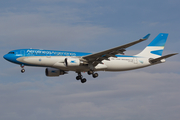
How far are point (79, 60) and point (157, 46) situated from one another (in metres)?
17.3

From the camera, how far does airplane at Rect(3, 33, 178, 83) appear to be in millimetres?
43344

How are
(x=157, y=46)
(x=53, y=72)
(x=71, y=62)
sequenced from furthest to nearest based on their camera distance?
1. (x=157, y=46)
2. (x=53, y=72)
3. (x=71, y=62)

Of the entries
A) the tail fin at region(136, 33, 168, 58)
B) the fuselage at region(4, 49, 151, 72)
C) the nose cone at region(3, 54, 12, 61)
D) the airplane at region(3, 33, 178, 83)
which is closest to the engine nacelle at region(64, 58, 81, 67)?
the airplane at region(3, 33, 178, 83)

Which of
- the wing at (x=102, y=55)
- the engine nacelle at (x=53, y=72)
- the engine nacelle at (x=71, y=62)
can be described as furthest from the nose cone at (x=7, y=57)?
the wing at (x=102, y=55)

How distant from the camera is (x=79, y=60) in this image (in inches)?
1741

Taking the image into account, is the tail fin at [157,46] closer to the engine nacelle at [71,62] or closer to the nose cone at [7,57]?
the engine nacelle at [71,62]

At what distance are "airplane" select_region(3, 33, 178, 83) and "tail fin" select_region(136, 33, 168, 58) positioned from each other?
2.36m

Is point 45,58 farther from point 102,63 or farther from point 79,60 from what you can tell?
point 102,63

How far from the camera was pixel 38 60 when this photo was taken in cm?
4325

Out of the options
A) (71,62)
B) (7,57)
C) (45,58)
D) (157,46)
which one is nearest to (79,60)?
(71,62)

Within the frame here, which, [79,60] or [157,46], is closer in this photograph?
[79,60]

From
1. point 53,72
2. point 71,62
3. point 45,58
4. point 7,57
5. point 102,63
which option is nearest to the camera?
point 71,62

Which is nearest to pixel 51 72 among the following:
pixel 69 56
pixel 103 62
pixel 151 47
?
pixel 69 56

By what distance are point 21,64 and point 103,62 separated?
42.7 feet
